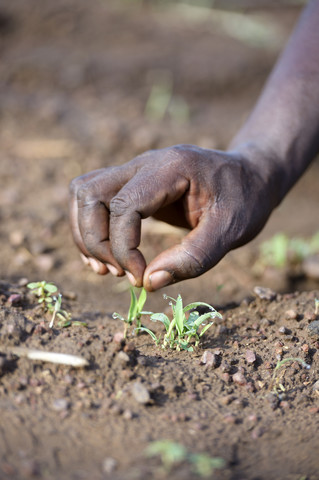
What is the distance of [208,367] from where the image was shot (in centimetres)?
186

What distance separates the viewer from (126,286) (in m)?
3.01

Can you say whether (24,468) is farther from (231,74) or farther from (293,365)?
(231,74)

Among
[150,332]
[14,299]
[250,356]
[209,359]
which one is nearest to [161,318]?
[150,332]

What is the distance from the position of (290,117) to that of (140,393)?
5.06 ft

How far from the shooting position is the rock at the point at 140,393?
1642mm

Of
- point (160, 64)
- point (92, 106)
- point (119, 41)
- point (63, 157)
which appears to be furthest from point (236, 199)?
point (119, 41)

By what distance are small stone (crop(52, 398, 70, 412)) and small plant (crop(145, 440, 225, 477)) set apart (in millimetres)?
276

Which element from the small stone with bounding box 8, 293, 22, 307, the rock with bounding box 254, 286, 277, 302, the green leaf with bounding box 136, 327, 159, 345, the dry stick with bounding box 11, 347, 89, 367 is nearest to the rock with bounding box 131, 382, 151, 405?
the dry stick with bounding box 11, 347, 89, 367

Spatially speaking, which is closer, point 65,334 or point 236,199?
point 65,334

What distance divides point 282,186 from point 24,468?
163 centimetres

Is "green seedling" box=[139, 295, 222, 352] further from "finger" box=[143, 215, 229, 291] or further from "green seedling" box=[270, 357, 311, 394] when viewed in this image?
"green seedling" box=[270, 357, 311, 394]

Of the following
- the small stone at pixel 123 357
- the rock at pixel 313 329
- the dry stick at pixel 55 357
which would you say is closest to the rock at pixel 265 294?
the rock at pixel 313 329

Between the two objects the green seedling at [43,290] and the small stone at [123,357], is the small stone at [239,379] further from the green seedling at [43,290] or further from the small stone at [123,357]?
the green seedling at [43,290]

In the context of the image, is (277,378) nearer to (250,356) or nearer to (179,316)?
(250,356)
